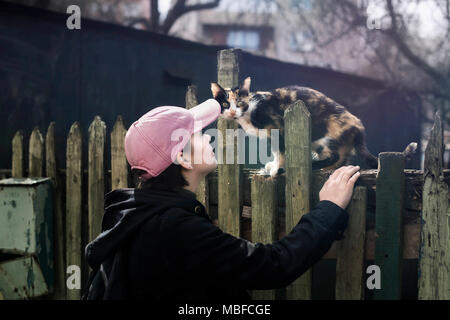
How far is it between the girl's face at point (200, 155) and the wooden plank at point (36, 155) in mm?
2428

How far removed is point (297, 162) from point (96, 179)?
176 cm

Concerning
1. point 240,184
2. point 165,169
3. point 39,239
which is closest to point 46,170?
point 39,239

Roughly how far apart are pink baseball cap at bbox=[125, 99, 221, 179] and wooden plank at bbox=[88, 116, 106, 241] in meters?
1.54

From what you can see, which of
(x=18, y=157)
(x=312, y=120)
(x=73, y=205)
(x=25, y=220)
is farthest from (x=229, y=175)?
(x=18, y=157)

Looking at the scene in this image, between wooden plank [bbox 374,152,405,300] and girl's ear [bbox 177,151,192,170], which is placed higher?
girl's ear [bbox 177,151,192,170]

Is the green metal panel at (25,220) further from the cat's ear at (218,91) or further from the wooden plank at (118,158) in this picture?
the cat's ear at (218,91)

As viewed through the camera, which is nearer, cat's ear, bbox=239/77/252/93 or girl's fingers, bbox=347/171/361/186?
girl's fingers, bbox=347/171/361/186

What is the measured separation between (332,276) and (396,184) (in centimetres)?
366

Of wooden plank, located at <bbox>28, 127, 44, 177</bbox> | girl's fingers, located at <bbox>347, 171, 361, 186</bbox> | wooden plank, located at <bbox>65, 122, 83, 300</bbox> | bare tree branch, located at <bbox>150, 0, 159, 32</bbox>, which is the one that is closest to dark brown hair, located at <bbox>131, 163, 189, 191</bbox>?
girl's fingers, located at <bbox>347, 171, 361, 186</bbox>

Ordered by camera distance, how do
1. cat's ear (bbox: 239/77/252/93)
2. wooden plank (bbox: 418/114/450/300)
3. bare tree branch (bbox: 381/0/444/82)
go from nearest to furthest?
wooden plank (bbox: 418/114/450/300), cat's ear (bbox: 239/77/252/93), bare tree branch (bbox: 381/0/444/82)

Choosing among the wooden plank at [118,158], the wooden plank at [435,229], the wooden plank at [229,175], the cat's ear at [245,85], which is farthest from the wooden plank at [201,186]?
the wooden plank at [435,229]

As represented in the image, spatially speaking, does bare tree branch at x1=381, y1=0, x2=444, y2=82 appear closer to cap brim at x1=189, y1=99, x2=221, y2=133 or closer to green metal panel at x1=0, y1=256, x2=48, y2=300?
cap brim at x1=189, y1=99, x2=221, y2=133

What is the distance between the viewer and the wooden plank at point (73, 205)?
138 inches

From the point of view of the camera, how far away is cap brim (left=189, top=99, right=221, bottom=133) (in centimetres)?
197
